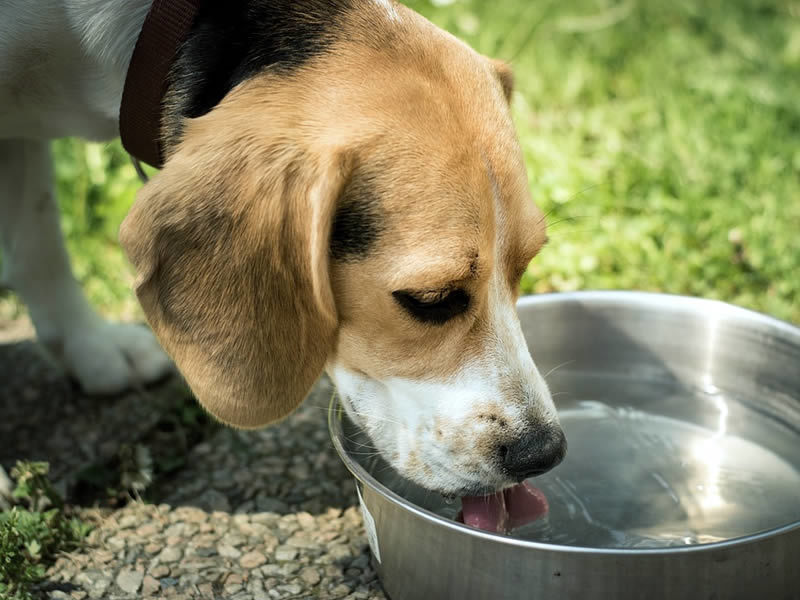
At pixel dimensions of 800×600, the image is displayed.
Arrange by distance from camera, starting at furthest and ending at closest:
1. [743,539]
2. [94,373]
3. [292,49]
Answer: [94,373] < [292,49] < [743,539]

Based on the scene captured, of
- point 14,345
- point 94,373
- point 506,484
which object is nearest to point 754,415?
point 506,484

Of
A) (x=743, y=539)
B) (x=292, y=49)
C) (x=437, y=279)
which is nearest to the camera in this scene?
(x=743, y=539)

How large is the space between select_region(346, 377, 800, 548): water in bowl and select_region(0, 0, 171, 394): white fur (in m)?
1.37

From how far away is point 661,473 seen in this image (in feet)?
10.6

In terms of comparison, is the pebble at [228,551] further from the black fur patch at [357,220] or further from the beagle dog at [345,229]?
the black fur patch at [357,220]

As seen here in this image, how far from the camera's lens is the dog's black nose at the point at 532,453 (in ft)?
8.31

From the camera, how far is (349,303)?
259cm

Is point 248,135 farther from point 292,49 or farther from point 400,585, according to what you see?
point 400,585

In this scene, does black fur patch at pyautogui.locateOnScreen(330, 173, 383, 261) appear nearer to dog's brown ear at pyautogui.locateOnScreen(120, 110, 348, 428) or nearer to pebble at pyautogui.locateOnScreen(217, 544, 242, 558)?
dog's brown ear at pyautogui.locateOnScreen(120, 110, 348, 428)

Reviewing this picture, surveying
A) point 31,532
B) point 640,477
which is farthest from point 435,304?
point 31,532

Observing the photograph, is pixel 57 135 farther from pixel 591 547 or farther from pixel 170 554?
pixel 591 547

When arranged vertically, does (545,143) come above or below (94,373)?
above

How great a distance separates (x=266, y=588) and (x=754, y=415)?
173 cm

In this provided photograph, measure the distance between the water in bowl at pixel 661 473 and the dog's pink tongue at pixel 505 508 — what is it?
145 millimetres
